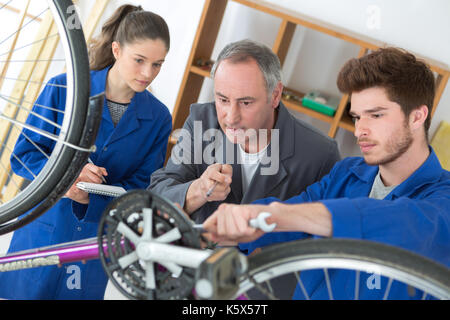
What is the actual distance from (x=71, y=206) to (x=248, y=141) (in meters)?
0.57

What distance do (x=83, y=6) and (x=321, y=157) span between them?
2240 millimetres

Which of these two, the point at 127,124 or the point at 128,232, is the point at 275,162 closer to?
the point at 127,124

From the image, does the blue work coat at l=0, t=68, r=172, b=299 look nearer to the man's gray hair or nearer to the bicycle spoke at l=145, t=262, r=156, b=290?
the man's gray hair

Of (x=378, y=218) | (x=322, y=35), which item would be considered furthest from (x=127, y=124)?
(x=322, y=35)

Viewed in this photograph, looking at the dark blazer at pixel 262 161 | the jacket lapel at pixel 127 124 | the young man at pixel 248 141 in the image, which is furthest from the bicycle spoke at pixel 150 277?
the jacket lapel at pixel 127 124

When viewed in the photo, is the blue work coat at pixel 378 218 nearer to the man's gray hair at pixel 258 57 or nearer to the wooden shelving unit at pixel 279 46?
the man's gray hair at pixel 258 57

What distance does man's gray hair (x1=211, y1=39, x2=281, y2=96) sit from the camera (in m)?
1.22

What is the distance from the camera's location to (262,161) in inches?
51.9

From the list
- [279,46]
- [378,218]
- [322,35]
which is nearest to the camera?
[378,218]

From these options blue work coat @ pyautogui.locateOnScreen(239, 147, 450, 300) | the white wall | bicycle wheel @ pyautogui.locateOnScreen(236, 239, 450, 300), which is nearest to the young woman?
blue work coat @ pyautogui.locateOnScreen(239, 147, 450, 300)

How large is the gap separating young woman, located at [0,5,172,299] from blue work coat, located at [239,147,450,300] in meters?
0.57

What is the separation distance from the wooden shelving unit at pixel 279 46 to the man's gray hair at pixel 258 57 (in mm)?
1182

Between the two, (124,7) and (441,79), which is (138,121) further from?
(441,79)

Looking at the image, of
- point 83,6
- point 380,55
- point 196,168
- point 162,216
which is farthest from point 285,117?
point 83,6
